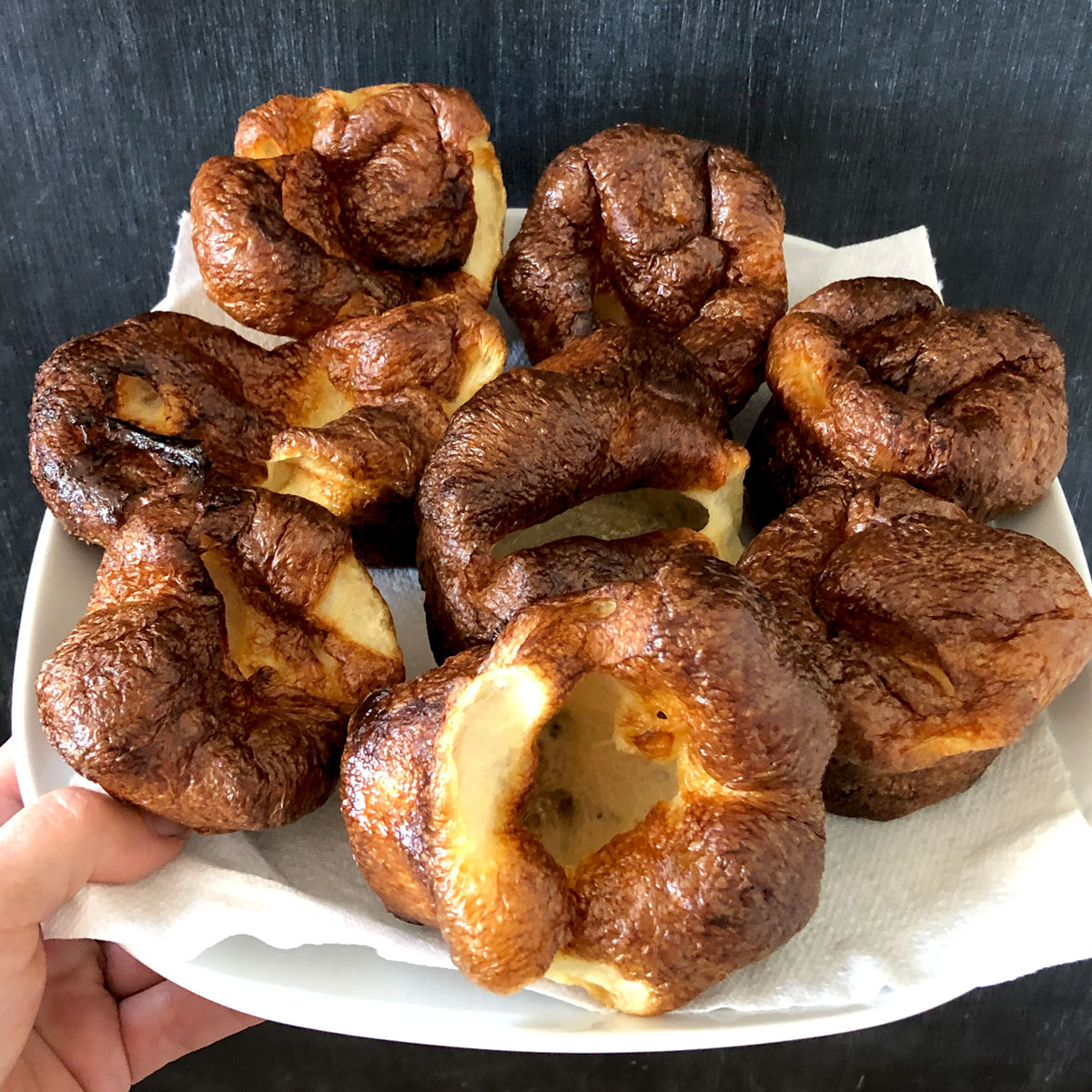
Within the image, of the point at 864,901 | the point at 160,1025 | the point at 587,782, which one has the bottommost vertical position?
the point at 160,1025

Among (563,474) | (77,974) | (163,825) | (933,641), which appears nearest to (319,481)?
(563,474)

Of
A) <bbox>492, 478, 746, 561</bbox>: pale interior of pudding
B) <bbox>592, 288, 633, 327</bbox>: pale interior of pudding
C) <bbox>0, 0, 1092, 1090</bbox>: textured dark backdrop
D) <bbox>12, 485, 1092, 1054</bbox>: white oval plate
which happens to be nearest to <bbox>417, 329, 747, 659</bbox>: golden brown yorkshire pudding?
<bbox>492, 478, 746, 561</bbox>: pale interior of pudding

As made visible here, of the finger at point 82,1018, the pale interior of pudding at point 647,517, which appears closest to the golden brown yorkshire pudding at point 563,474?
the pale interior of pudding at point 647,517

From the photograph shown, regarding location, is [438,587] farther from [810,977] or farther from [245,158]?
[245,158]

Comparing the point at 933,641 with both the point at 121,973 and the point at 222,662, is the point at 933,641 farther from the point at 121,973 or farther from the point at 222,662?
the point at 121,973

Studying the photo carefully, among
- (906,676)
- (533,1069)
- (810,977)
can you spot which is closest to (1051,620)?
(906,676)

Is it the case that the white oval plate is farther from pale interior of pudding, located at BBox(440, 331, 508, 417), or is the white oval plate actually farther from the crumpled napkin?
pale interior of pudding, located at BBox(440, 331, 508, 417)

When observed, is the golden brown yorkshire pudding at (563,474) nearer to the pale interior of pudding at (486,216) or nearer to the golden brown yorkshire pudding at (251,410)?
the golden brown yorkshire pudding at (251,410)
